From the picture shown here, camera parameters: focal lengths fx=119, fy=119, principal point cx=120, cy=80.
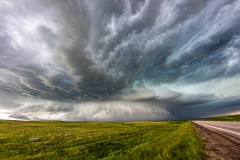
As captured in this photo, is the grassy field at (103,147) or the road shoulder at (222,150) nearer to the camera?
the road shoulder at (222,150)

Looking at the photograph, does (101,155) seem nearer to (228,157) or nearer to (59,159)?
(59,159)

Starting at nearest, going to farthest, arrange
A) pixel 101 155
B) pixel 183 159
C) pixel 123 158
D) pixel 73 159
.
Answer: pixel 183 159, pixel 123 158, pixel 73 159, pixel 101 155

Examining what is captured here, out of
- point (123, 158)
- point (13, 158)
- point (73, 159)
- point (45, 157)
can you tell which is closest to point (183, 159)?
point (123, 158)

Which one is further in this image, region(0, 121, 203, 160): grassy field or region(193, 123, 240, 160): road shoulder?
region(0, 121, 203, 160): grassy field

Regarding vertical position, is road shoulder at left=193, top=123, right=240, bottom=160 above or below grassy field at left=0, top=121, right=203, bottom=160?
below

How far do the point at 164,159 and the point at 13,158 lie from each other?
12.8 metres

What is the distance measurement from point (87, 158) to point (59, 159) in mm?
2333

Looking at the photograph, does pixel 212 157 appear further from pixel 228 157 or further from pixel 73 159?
pixel 73 159

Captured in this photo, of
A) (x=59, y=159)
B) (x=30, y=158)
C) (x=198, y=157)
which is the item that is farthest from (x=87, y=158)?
(x=198, y=157)

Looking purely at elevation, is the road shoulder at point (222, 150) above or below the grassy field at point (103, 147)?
below

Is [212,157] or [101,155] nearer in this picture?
[212,157]

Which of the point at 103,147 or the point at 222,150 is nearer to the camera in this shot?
the point at 222,150

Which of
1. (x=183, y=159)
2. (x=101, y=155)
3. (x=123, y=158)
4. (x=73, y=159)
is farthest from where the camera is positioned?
(x=101, y=155)

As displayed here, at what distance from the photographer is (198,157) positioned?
8.27 metres
